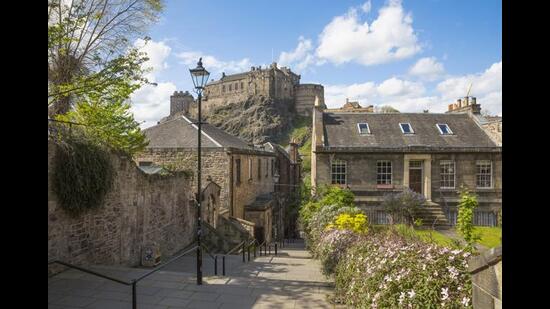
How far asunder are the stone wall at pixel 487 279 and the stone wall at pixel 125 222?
8.05 meters

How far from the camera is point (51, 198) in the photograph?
7820 mm

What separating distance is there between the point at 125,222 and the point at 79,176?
9.33 ft

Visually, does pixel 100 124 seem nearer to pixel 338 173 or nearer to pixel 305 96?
pixel 338 173

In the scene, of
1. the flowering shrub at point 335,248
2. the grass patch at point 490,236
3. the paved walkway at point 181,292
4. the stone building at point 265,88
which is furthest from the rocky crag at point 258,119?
the paved walkway at point 181,292

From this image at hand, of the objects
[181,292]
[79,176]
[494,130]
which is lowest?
[181,292]

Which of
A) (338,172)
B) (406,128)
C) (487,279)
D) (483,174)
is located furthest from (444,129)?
(487,279)

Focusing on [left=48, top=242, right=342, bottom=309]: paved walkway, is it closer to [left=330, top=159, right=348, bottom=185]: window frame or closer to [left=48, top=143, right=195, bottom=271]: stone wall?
[left=48, top=143, right=195, bottom=271]: stone wall

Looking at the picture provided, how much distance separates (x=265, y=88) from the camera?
88.6 meters

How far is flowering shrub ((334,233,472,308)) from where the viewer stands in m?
3.84

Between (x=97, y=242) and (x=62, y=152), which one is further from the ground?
(x=62, y=152)

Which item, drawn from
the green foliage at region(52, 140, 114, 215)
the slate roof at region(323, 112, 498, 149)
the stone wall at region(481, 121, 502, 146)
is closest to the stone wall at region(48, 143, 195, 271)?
the green foliage at region(52, 140, 114, 215)
